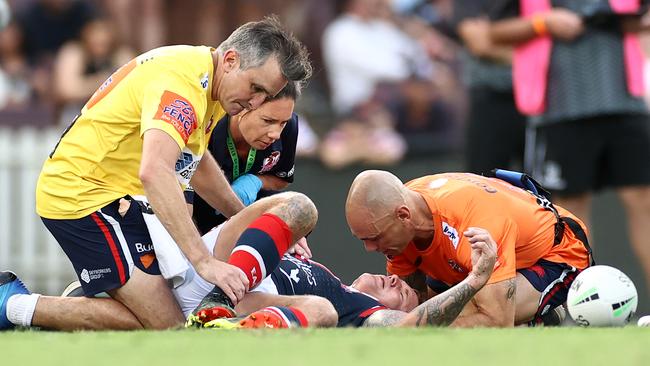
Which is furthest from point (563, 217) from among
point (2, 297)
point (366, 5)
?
point (366, 5)

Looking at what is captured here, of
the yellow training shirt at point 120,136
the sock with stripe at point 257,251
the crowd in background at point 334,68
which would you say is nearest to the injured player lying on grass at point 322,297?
A: the sock with stripe at point 257,251

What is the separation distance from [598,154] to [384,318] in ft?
10.5

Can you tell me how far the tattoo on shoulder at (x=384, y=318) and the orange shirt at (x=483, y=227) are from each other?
401mm

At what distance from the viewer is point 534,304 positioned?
23.3ft

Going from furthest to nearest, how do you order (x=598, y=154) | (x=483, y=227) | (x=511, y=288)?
(x=598, y=154) → (x=483, y=227) → (x=511, y=288)

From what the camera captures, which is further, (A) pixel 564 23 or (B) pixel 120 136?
(A) pixel 564 23

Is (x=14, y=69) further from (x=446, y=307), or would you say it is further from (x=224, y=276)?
(x=446, y=307)

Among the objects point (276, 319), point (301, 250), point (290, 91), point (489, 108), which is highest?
point (290, 91)

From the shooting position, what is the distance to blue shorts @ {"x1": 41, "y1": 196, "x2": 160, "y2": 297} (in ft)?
22.4

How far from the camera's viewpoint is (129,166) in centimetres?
684

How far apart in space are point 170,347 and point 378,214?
1.82m

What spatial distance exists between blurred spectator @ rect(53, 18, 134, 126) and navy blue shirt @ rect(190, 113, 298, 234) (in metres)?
5.21

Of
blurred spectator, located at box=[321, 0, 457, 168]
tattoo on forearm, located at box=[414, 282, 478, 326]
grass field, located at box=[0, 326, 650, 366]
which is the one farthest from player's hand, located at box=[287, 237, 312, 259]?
blurred spectator, located at box=[321, 0, 457, 168]

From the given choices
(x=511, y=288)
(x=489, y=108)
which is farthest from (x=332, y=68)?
(x=511, y=288)
